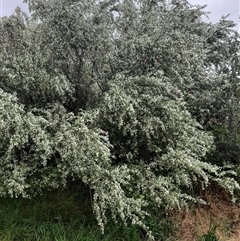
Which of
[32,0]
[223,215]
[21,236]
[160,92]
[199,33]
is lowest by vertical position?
[21,236]

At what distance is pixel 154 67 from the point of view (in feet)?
16.2

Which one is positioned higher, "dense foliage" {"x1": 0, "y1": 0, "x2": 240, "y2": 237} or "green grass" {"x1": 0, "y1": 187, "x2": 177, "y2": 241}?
"dense foliage" {"x1": 0, "y1": 0, "x2": 240, "y2": 237}

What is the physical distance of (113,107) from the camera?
415 centimetres

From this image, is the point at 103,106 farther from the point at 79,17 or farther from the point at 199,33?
the point at 199,33

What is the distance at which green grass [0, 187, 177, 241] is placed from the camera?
373 cm

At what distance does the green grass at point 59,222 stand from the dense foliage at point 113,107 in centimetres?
19

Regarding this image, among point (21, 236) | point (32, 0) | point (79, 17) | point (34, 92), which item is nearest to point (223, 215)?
point (21, 236)

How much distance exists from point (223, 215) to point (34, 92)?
2706mm

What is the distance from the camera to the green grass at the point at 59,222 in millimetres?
3734

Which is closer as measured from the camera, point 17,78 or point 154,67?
point 17,78

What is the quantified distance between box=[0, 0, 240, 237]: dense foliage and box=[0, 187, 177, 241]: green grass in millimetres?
188

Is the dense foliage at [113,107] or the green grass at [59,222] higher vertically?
the dense foliage at [113,107]

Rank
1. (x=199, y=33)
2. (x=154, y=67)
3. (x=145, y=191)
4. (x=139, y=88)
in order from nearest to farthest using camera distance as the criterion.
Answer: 1. (x=145, y=191)
2. (x=139, y=88)
3. (x=154, y=67)
4. (x=199, y=33)

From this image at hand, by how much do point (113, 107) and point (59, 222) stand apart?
4.22 feet
